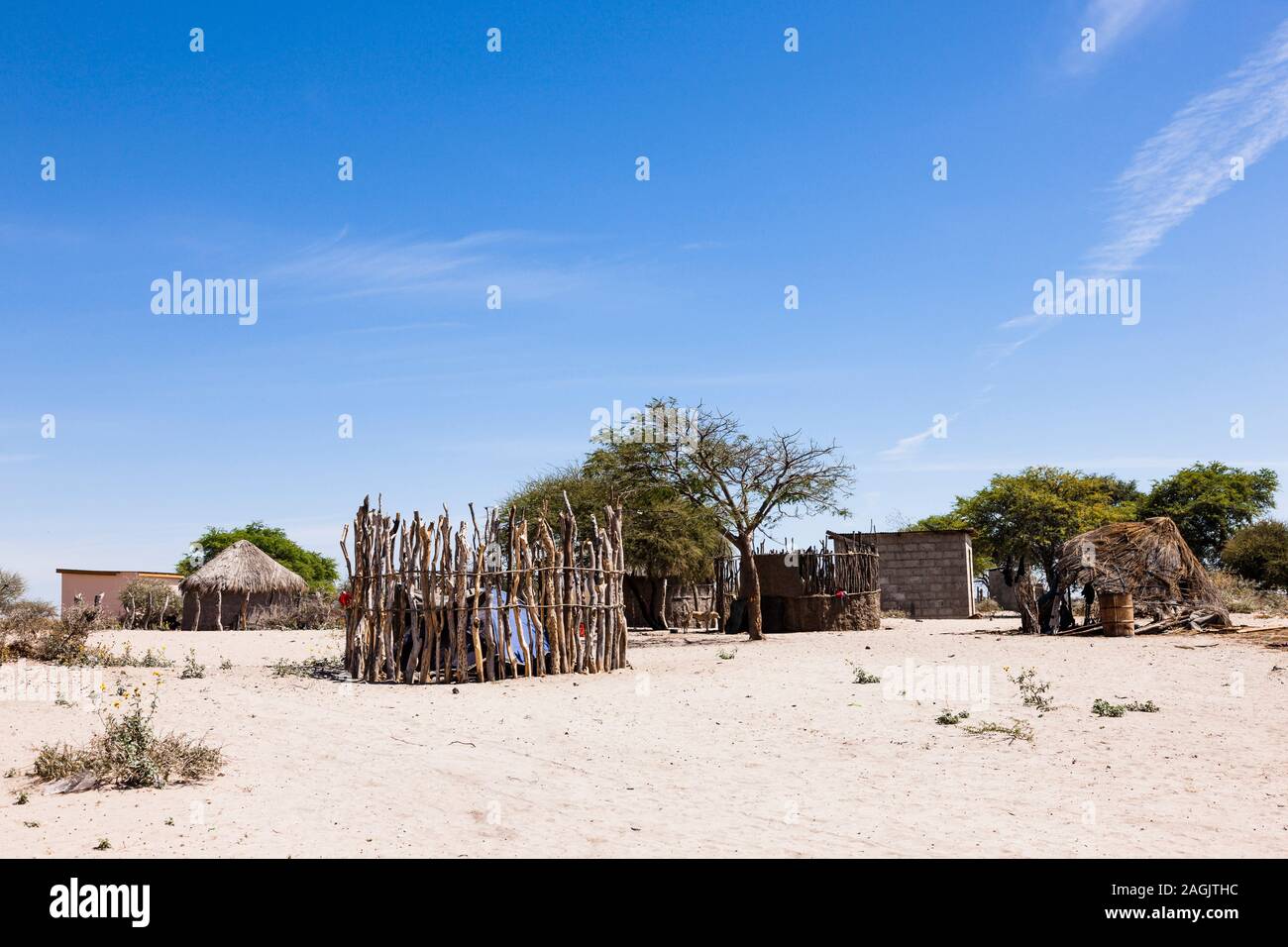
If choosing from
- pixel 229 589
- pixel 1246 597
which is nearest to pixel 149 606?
pixel 229 589

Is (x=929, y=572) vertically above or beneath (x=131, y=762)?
above

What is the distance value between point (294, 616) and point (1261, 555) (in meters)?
30.6

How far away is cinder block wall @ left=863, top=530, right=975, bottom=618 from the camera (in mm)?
29500

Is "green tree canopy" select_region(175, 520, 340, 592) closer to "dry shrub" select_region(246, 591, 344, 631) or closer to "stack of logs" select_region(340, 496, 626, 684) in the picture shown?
"dry shrub" select_region(246, 591, 344, 631)

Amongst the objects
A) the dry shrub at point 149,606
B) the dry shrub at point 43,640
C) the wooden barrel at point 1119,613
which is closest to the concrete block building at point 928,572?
the wooden barrel at point 1119,613

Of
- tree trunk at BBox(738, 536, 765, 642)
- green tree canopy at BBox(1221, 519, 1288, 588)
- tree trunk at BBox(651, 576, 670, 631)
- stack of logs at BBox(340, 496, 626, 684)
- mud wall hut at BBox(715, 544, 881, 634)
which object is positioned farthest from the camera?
green tree canopy at BBox(1221, 519, 1288, 588)

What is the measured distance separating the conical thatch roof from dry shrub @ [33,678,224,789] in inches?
850

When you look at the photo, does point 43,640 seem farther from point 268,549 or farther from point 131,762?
point 268,549

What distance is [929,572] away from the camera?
2958 centimetres

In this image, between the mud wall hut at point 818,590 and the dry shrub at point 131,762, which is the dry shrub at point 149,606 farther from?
the dry shrub at point 131,762

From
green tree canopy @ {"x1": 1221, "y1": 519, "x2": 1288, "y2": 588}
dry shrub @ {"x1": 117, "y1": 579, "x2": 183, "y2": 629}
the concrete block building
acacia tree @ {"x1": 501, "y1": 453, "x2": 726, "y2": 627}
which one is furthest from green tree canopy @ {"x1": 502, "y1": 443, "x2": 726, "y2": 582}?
green tree canopy @ {"x1": 1221, "y1": 519, "x2": 1288, "y2": 588}

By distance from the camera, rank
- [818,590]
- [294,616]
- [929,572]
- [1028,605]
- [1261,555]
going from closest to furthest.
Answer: [1028,605]
[818,590]
[294,616]
[929,572]
[1261,555]
